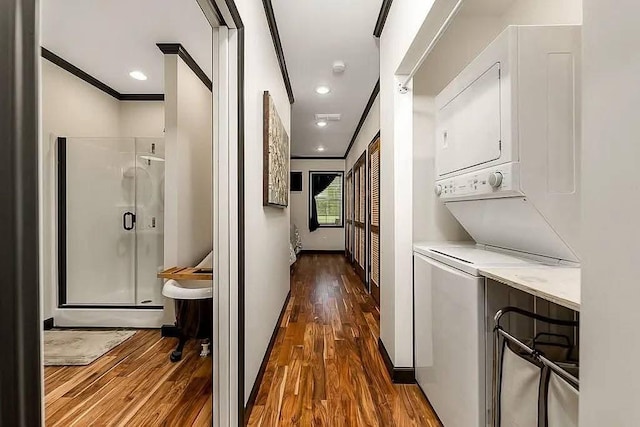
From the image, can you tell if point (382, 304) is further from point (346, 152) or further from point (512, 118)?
point (346, 152)

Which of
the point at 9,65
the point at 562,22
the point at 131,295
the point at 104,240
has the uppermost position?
the point at 562,22

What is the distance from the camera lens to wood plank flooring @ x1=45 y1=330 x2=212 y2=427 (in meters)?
1.88

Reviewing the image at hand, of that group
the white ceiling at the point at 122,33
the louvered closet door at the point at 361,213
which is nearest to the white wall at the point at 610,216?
the white ceiling at the point at 122,33

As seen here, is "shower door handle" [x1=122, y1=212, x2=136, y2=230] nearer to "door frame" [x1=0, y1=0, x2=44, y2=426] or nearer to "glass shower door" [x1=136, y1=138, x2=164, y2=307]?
"glass shower door" [x1=136, y1=138, x2=164, y2=307]

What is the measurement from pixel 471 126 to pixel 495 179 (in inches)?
15.3

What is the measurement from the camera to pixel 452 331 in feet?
5.30

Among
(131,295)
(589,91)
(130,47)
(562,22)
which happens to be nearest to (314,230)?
(131,295)

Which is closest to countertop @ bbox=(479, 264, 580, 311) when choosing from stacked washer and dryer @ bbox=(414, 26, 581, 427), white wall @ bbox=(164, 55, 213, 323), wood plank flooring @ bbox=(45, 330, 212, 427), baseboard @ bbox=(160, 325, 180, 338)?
stacked washer and dryer @ bbox=(414, 26, 581, 427)

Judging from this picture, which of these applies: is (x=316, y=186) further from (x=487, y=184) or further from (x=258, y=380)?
(x=487, y=184)

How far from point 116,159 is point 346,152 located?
556cm

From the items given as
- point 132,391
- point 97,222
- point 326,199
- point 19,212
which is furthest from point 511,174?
point 326,199

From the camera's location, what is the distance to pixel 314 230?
9.06 m

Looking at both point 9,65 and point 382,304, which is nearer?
point 9,65

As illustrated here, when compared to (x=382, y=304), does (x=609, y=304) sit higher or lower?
higher
